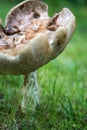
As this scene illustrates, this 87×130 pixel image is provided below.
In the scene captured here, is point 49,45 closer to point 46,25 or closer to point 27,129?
point 46,25

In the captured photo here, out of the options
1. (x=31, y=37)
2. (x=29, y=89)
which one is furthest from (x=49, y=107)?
(x=31, y=37)

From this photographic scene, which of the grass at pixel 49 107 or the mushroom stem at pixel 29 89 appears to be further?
the mushroom stem at pixel 29 89

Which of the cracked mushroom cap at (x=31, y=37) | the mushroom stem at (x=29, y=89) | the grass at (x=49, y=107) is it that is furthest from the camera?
the mushroom stem at (x=29, y=89)

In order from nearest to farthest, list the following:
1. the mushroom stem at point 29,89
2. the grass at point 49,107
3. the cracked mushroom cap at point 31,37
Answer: the cracked mushroom cap at point 31,37 → the grass at point 49,107 → the mushroom stem at point 29,89

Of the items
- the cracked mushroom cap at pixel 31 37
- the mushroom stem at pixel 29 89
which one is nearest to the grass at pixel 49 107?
the mushroom stem at pixel 29 89

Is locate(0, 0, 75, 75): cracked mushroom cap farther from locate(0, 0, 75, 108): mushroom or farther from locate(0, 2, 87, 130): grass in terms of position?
locate(0, 2, 87, 130): grass

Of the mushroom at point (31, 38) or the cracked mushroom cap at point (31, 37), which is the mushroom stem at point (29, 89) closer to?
the mushroom at point (31, 38)

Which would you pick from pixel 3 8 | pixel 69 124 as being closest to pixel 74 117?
pixel 69 124

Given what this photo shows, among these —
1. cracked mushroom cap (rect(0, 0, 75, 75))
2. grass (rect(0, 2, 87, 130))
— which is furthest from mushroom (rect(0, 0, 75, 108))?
grass (rect(0, 2, 87, 130))

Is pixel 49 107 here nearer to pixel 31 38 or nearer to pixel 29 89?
pixel 29 89
